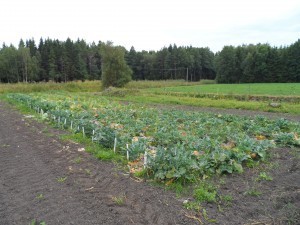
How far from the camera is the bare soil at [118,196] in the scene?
4.43m

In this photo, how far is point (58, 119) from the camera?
13.5 meters

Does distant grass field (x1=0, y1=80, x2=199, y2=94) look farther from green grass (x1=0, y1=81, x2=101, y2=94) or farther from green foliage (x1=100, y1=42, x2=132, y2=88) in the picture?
green foliage (x1=100, y1=42, x2=132, y2=88)

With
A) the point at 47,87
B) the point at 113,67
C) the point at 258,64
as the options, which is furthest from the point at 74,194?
the point at 258,64

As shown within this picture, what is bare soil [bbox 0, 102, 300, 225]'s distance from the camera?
4.43 meters

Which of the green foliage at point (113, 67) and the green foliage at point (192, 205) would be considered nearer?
the green foliage at point (192, 205)

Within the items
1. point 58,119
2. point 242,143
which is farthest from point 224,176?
point 58,119

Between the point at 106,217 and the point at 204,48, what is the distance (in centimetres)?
9095

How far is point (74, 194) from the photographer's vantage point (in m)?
5.41

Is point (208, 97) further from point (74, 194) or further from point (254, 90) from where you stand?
point (74, 194)

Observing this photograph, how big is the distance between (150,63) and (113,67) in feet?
113

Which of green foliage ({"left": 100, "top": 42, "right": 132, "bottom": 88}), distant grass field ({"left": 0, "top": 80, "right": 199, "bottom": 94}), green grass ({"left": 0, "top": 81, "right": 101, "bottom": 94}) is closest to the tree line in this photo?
distant grass field ({"left": 0, "top": 80, "right": 199, "bottom": 94})

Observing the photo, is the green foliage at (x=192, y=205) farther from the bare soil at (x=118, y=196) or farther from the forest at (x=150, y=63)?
the forest at (x=150, y=63)

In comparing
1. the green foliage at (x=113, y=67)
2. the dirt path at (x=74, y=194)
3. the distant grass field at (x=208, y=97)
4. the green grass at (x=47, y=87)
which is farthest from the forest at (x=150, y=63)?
the dirt path at (x=74, y=194)

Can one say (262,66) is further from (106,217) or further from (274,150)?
(106,217)
